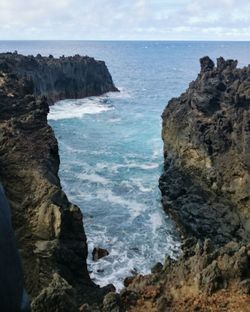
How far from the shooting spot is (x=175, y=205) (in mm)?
32406

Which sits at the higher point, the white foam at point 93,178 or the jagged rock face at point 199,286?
the jagged rock face at point 199,286

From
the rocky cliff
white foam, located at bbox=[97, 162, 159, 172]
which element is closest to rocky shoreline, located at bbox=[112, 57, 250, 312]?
the rocky cliff

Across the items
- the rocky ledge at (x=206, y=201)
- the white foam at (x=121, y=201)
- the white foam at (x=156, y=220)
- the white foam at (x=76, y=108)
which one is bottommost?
the white foam at (x=156, y=220)

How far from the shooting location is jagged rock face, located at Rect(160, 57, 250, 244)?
28000 millimetres

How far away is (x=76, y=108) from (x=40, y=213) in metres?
57.9

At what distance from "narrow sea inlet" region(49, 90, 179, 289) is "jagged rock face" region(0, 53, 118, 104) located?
720 cm

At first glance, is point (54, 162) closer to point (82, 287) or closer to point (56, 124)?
point (82, 287)

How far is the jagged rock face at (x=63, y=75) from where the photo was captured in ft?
244

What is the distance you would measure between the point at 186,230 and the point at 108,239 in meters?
4.77

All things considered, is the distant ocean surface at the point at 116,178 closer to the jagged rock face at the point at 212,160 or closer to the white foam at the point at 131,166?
the white foam at the point at 131,166

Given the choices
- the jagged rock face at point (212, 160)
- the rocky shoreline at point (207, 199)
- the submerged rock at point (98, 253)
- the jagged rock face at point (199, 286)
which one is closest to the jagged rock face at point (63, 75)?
the rocky shoreline at point (207, 199)

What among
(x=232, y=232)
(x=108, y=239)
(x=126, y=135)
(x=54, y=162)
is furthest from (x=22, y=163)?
(x=126, y=135)

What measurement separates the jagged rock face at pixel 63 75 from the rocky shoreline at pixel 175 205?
3435 centimetres

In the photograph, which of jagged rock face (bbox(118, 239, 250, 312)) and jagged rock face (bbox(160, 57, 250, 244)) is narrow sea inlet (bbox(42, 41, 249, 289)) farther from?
jagged rock face (bbox(118, 239, 250, 312))
